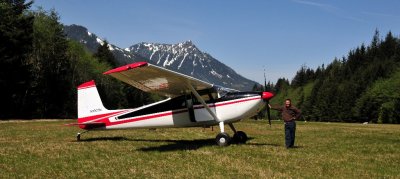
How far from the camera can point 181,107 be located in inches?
627

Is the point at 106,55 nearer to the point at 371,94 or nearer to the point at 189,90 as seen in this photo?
the point at 371,94

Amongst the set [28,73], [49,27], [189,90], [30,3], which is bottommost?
[189,90]

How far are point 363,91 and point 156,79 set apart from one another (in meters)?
124

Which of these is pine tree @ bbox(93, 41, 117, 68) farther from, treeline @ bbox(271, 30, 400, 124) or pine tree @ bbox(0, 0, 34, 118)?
treeline @ bbox(271, 30, 400, 124)

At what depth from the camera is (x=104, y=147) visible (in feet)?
46.2

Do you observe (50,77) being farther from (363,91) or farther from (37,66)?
(363,91)

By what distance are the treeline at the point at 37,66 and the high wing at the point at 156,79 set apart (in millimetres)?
35138

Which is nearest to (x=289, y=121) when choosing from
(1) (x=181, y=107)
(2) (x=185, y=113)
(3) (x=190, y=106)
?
(3) (x=190, y=106)

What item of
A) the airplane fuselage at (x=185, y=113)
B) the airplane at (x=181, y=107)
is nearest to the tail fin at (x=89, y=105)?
the airplane at (x=181, y=107)

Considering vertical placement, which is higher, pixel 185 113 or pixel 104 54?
pixel 104 54

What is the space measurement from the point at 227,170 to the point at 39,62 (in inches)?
2074

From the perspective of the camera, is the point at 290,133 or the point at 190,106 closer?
the point at 290,133

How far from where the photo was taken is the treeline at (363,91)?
10681 cm

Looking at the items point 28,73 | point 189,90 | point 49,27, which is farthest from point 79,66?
point 189,90
